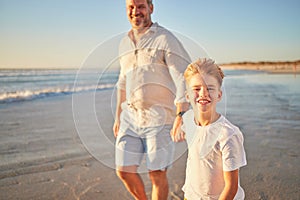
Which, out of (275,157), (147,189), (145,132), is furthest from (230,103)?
(145,132)

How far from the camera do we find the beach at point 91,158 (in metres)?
2.88

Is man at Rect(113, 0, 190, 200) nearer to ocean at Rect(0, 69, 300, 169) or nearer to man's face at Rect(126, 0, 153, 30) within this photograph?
man's face at Rect(126, 0, 153, 30)

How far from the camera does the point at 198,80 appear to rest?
177cm

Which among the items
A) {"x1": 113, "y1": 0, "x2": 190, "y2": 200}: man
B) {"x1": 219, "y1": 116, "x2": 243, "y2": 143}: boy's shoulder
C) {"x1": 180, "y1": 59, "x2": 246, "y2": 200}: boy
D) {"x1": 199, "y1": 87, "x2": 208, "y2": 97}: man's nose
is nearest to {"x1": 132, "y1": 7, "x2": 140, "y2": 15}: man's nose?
{"x1": 113, "y1": 0, "x2": 190, "y2": 200}: man

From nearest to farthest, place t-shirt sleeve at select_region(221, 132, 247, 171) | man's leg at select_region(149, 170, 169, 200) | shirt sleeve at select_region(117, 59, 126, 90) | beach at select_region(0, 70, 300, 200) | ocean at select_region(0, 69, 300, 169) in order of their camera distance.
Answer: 1. t-shirt sleeve at select_region(221, 132, 247, 171)
2. man's leg at select_region(149, 170, 169, 200)
3. shirt sleeve at select_region(117, 59, 126, 90)
4. ocean at select_region(0, 69, 300, 169)
5. beach at select_region(0, 70, 300, 200)

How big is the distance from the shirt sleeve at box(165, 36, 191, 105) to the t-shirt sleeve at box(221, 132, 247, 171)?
1.99 ft

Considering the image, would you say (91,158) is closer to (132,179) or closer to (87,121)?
(132,179)

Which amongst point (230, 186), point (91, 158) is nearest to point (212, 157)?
point (230, 186)

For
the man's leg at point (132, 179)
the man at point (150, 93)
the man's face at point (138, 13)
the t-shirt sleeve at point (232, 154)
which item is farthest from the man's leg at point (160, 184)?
the man's face at point (138, 13)

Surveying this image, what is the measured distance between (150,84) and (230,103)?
20.9 ft

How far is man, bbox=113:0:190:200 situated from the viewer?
2.24m

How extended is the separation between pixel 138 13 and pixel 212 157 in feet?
3.79

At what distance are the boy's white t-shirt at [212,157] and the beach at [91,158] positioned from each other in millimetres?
334

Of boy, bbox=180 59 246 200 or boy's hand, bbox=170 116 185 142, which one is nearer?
boy, bbox=180 59 246 200
